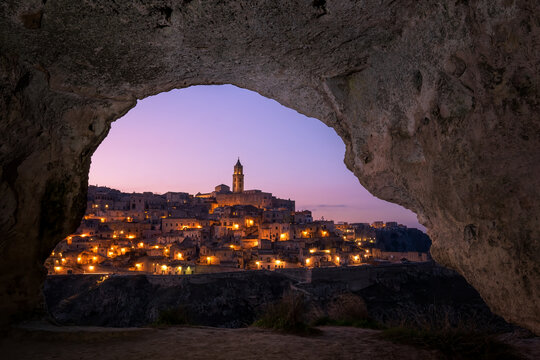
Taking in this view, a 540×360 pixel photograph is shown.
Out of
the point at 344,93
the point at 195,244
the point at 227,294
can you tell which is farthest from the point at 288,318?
the point at 195,244

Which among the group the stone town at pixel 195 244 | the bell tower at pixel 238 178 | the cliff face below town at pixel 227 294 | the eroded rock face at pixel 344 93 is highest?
the bell tower at pixel 238 178

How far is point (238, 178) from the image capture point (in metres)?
120

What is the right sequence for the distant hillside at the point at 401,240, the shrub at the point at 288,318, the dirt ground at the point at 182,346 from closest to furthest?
the dirt ground at the point at 182,346
the shrub at the point at 288,318
the distant hillside at the point at 401,240

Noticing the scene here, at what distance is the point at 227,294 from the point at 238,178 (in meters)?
Result: 82.0

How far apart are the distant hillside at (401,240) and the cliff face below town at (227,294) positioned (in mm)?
40179

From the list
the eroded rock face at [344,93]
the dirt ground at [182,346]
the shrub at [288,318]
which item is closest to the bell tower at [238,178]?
the shrub at [288,318]

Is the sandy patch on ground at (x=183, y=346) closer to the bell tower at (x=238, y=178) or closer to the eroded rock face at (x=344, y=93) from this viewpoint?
the eroded rock face at (x=344, y=93)

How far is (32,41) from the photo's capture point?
4.86 meters

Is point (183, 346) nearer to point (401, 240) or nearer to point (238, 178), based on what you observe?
point (401, 240)

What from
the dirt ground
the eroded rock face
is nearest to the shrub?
the dirt ground

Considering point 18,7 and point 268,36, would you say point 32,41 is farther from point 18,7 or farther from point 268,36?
point 268,36

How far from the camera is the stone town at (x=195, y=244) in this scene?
164 ft

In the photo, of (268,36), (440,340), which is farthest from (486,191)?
(268,36)

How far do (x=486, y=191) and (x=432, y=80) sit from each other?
1.61m
